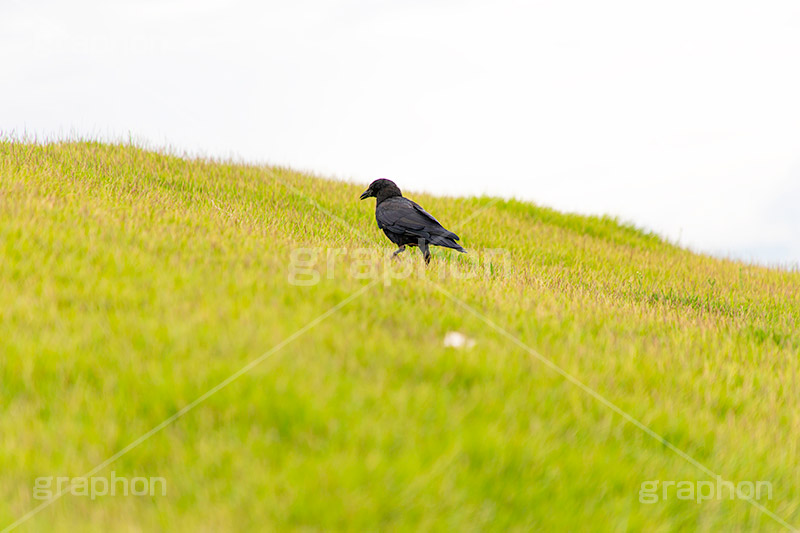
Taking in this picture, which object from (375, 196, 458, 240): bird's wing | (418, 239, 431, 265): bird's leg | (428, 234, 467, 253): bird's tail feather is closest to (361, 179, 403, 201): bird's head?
(375, 196, 458, 240): bird's wing

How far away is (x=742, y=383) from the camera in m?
5.26

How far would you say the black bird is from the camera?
7.71 meters

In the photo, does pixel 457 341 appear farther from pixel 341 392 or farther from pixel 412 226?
pixel 412 226

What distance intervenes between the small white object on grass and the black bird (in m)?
2.79

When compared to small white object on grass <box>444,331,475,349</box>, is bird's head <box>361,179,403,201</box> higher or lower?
higher

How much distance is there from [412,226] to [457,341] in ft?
11.4

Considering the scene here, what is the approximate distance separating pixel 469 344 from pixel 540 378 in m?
0.57

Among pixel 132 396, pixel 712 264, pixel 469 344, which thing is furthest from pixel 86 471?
pixel 712 264

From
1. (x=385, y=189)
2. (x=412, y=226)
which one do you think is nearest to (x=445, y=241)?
(x=412, y=226)

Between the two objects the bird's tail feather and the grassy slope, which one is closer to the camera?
the grassy slope

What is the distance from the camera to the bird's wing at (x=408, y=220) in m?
7.76

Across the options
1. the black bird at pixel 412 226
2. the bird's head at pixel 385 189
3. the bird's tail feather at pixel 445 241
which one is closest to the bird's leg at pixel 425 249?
the black bird at pixel 412 226

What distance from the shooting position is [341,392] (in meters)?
3.62

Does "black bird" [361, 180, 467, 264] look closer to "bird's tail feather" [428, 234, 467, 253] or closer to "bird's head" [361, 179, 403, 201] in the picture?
→ "bird's tail feather" [428, 234, 467, 253]
